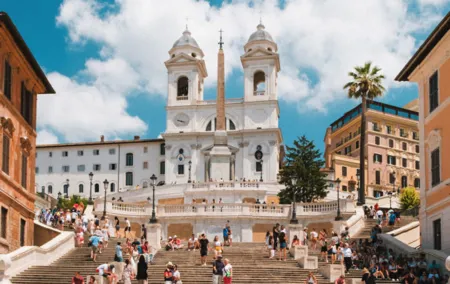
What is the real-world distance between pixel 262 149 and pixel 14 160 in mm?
69484

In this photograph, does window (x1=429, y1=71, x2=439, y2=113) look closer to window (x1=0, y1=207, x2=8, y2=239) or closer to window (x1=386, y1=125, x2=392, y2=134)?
window (x1=0, y1=207, x2=8, y2=239)

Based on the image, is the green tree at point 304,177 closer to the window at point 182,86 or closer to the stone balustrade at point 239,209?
the stone balustrade at point 239,209

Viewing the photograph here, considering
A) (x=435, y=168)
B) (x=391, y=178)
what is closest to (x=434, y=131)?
(x=435, y=168)

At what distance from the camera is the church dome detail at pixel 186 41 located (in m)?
114

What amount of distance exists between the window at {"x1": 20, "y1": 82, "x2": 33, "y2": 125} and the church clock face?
68.9 m

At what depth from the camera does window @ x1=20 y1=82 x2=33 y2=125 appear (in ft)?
129

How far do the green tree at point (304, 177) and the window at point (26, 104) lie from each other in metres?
33.4

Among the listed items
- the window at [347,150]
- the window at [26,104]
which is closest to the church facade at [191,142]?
the window at [347,150]

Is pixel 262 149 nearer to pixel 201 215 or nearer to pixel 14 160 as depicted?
pixel 201 215

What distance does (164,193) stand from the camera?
83500mm

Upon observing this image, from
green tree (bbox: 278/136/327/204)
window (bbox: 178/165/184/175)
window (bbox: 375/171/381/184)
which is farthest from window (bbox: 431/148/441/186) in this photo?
window (bbox: 375/171/381/184)

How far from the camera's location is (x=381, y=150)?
120688mm

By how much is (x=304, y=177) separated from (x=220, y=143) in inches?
897

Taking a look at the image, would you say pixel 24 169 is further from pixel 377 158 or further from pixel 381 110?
pixel 381 110
